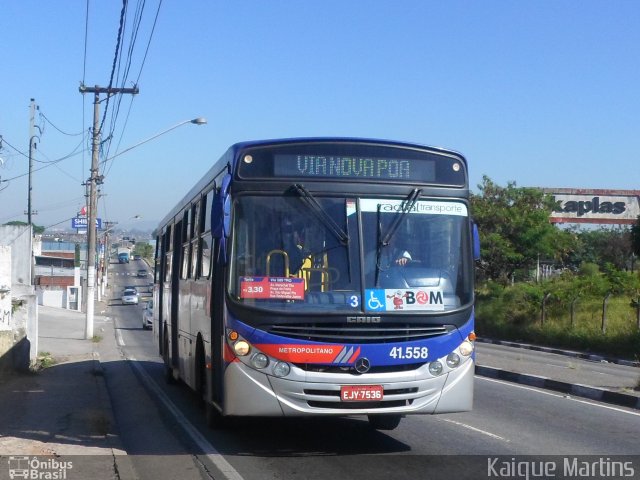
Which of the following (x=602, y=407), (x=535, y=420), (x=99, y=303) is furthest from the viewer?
(x=99, y=303)

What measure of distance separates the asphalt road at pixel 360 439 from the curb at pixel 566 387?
0.41 m

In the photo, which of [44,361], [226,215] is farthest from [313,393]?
[44,361]

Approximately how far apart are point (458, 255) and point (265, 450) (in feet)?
9.99

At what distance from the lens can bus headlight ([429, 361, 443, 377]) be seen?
29.9ft

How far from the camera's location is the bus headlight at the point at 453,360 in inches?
362

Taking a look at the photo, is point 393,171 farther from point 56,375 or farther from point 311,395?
point 56,375

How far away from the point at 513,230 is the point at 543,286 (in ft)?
34.5

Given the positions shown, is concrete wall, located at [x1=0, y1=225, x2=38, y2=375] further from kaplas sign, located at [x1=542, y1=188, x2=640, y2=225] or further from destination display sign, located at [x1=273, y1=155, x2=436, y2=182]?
kaplas sign, located at [x1=542, y1=188, x2=640, y2=225]

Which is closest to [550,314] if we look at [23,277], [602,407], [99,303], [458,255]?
[23,277]

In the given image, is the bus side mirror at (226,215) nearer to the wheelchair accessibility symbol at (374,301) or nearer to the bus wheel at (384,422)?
the wheelchair accessibility symbol at (374,301)

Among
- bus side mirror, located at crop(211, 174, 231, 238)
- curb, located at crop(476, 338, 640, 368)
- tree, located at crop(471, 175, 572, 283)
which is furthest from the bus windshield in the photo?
tree, located at crop(471, 175, 572, 283)

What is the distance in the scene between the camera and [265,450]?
985cm

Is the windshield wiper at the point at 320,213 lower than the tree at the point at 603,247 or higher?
lower

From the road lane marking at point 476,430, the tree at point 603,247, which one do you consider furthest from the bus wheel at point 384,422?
the tree at point 603,247
